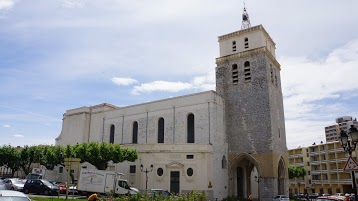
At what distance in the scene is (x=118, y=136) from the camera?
4288 cm

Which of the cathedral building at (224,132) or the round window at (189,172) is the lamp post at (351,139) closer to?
the cathedral building at (224,132)

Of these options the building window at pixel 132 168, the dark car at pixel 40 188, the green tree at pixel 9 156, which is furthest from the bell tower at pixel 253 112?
the green tree at pixel 9 156

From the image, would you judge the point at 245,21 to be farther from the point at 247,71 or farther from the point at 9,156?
the point at 9,156

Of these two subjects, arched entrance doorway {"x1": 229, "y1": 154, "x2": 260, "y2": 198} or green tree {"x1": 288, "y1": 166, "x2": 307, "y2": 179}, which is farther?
green tree {"x1": 288, "y1": 166, "x2": 307, "y2": 179}

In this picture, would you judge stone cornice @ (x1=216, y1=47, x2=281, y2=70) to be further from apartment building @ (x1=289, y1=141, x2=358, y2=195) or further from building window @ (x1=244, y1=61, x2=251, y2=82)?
apartment building @ (x1=289, y1=141, x2=358, y2=195)

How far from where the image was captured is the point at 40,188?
2633 centimetres

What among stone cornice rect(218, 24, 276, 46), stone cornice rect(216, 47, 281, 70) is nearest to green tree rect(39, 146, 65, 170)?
stone cornice rect(216, 47, 281, 70)

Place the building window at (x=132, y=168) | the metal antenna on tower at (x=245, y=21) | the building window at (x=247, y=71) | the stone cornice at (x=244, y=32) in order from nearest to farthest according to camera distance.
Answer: the building window at (x=132, y=168), the building window at (x=247, y=71), the stone cornice at (x=244, y=32), the metal antenna on tower at (x=245, y=21)

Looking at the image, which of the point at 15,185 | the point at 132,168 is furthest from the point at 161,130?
the point at 15,185

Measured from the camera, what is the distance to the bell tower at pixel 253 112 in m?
34.0

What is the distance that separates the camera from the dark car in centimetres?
2608

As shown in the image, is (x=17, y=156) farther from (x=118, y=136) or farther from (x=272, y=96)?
(x=272, y=96)

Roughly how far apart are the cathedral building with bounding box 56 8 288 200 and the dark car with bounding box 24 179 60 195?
9.96 meters

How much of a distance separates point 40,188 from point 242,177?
76.0 ft
